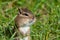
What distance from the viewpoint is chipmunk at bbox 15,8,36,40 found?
6.08 metres

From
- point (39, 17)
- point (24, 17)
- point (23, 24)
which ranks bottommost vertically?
point (39, 17)

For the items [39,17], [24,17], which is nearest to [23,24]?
[24,17]

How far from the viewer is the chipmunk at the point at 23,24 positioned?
6.08 metres

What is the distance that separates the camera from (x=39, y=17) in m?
7.71

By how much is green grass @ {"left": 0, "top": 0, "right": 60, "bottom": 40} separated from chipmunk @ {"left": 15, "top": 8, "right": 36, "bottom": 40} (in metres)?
0.18

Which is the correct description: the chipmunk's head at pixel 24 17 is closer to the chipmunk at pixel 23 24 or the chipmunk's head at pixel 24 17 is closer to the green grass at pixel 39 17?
the chipmunk at pixel 23 24

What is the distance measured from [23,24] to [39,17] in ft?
5.51

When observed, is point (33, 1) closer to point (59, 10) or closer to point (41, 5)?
point (41, 5)

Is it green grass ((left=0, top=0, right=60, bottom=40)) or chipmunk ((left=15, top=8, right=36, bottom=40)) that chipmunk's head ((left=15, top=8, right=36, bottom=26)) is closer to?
chipmunk ((left=15, top=8, right=36, bottom=40))

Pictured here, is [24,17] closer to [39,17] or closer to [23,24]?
[23,24]

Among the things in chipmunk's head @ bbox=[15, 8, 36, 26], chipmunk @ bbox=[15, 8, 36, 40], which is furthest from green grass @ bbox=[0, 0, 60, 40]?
chipmunk's head @ bbox=[15, 8, 36, 26]

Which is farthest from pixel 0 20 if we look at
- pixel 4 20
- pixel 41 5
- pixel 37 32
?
pixel 41 5

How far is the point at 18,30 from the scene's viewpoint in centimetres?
613

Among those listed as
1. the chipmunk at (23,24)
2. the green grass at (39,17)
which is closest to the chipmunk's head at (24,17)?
the chipmunk at (23,24)
